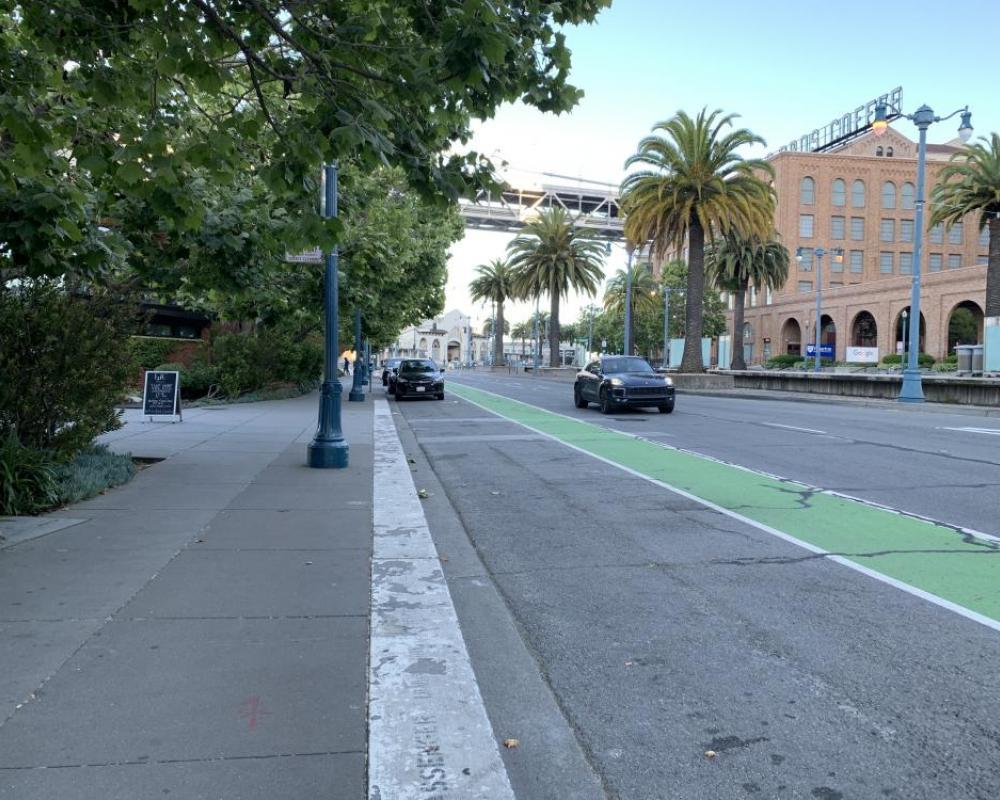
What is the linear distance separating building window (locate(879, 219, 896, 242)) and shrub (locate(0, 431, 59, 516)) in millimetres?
89575

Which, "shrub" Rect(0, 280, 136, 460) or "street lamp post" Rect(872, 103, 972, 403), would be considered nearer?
"shrub" Rect(0, 280, 136, 460)

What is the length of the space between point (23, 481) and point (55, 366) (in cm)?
147

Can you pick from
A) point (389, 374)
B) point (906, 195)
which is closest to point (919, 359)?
point (906, 195)

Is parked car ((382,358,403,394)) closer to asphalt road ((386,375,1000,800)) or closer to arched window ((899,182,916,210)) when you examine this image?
asphalt road ((386,375,1000,800))

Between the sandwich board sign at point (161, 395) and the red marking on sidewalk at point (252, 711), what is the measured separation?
13481mm

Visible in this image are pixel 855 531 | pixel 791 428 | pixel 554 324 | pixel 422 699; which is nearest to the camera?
pixel 422 699

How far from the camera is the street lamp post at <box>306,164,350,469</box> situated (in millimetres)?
10633

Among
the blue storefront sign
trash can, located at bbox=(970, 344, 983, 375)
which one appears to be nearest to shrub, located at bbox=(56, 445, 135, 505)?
trash can, located at bbox=(970, 344, 983, 375)

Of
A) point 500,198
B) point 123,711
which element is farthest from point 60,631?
point 500,198

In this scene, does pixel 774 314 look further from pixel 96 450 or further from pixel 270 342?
pixel 96 450

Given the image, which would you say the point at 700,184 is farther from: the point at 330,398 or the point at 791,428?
the point at 330,398

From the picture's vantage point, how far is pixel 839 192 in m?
82.6

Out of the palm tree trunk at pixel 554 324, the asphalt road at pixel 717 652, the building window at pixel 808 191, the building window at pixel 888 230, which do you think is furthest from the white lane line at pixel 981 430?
the building window at pixel 888 230

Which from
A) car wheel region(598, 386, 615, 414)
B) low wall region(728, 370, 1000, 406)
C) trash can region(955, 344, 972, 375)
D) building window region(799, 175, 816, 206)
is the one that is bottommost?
car wheel region(598, 386, 615, 414)
